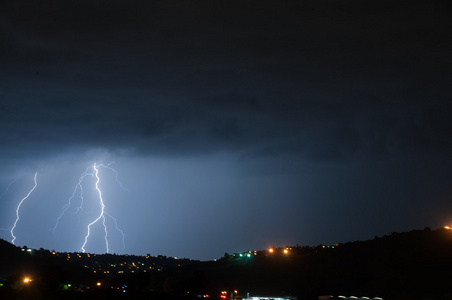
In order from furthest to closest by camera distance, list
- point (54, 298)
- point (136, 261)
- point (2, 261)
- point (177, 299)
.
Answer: point (136, 261)
point (2, 261)
point (177, 299)
point (54, 298)

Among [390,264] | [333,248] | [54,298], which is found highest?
[333,248]

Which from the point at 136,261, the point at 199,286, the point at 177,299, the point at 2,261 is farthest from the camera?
the point at 136,261

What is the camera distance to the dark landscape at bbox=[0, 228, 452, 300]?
57.9 m

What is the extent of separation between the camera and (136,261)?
7840 inches

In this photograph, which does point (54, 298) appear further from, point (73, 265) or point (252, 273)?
point (73, 265)

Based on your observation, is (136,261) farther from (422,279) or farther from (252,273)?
(422,279)

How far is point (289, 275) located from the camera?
8869 cm

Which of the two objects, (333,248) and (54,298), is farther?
(333,248)

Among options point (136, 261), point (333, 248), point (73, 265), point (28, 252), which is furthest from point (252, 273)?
point (136, 261)

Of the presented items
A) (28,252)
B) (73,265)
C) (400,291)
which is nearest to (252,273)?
(400,291)

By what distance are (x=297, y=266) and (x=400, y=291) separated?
3111 centimetres

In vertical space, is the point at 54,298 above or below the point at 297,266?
below

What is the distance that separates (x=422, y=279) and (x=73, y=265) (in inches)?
3092

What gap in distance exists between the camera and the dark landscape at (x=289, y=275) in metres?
57.9
